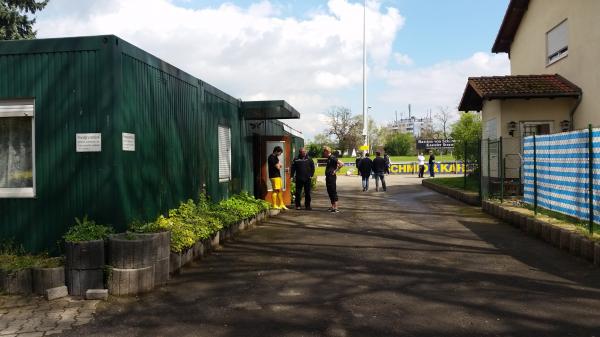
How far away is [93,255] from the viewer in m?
5.49

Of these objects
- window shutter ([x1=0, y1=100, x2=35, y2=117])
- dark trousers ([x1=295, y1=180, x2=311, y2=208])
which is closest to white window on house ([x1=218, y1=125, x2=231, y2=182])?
dark trousers ([x1=295, y1=180, x2=311, y2=208])

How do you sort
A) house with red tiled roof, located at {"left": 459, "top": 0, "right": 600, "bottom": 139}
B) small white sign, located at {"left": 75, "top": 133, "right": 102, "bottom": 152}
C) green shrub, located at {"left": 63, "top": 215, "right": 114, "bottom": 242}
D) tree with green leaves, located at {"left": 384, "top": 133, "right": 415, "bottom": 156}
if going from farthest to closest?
tree with green leaves, located at {"left": 384, "top": 133, "right": 415, "bottom": 156}
house with red tiled roof, located at {"left": 459, "top": 0, "right": 600, "bottom": 139}
small white sign, located at {"left": 75, "top": 133, "right": 102, "bottom": 152}
green shrub, located at {"left": 63, "top": 215, "right": 114, "bottom": 242}

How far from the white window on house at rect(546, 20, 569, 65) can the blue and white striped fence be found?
774 centimetres

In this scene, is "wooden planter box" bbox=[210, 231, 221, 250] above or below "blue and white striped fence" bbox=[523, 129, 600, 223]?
below

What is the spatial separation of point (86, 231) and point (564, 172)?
810 centimetres

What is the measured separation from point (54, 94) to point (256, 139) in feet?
25.7

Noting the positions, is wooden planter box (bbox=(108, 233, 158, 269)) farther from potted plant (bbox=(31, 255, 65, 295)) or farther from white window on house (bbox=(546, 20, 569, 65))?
white window on house (bbox=(546, 20, 569, 65))

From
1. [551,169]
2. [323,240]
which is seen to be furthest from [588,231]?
[323,240]

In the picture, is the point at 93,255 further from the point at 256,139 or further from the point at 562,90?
the point at 562,90

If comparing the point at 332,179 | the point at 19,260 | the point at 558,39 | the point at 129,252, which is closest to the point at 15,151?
the point at 19,260

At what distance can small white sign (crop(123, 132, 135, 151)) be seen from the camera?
6.38m

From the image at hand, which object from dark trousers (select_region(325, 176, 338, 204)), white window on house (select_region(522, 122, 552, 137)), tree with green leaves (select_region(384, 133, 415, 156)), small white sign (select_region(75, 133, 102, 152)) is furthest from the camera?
tree with green leaves (select_region(384, 133, 415, 156))

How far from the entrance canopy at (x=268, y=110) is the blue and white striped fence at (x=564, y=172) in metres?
5.77

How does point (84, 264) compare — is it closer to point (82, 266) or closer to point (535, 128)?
point (82, 266)
